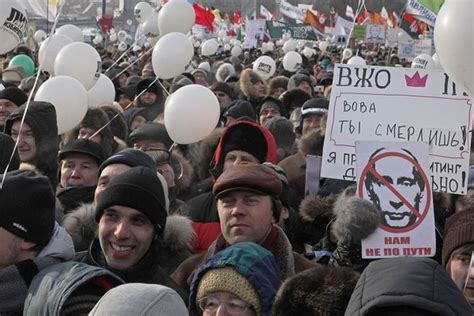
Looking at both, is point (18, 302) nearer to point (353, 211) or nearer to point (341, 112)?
point (353, 211)

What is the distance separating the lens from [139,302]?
6.38 ft

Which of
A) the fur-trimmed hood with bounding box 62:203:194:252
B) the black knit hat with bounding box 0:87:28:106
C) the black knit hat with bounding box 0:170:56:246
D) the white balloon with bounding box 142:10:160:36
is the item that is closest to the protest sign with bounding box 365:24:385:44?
the white balloon with bounding box 142:10:160:36

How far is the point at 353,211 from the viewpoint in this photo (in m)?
3.25

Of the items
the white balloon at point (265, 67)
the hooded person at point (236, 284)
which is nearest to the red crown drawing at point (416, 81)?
the hooded person at point (236, 284)

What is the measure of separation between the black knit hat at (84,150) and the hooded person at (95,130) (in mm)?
680

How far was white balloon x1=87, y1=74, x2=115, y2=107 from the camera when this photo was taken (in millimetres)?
6984

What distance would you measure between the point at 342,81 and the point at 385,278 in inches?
91.9

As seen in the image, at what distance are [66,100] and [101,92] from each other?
6.49 ft

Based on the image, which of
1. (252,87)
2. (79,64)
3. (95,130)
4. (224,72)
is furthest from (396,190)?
(224,72)

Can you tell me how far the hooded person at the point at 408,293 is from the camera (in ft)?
6.59

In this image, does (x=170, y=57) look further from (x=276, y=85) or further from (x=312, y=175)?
(x=312, y=175)

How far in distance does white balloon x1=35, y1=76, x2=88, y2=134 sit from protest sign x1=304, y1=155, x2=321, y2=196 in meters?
1.59

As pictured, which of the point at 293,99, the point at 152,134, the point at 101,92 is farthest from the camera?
the point at 293,99

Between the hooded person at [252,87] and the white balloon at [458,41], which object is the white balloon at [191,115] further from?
the hooded person at [252,87]
